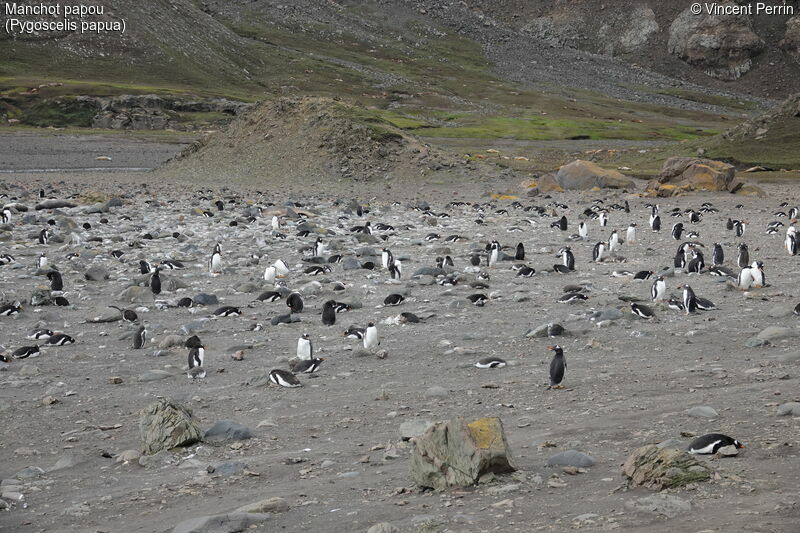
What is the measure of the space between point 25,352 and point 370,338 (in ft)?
13.8

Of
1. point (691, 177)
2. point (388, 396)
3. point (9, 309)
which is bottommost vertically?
point (388, 396)

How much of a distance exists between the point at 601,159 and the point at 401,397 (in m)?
46.3

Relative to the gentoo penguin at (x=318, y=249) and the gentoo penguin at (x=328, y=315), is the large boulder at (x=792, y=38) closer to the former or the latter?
the gentoo penguin at (x=318, y=249)

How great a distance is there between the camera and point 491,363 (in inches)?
372

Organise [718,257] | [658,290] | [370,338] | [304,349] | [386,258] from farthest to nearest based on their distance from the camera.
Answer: [718,257] < [386,258] < [658,290] < [370,338] < [304,349]

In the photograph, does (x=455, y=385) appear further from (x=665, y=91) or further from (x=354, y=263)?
(x=665, y=91)

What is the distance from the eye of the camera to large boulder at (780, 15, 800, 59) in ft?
475

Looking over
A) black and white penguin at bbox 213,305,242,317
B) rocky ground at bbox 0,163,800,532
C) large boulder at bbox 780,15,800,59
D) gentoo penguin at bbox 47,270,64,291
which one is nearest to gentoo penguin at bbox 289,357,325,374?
rocky ground at bbox 0,163,800,532

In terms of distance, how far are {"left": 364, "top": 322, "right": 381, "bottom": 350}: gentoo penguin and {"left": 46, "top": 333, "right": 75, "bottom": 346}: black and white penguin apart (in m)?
3.90

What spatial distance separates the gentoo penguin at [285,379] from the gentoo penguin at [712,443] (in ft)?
15.2

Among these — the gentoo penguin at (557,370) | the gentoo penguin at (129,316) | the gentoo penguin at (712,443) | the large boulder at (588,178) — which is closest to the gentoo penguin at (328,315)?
the gentoo penguin at (129,316)

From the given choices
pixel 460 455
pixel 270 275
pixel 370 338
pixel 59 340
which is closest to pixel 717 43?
pixel 270 275

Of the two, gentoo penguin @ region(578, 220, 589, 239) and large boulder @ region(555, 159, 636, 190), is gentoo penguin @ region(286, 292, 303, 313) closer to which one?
gentoo penguin @ region(578, 220, 589, 239)

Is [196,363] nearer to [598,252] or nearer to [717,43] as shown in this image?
[598,252]
